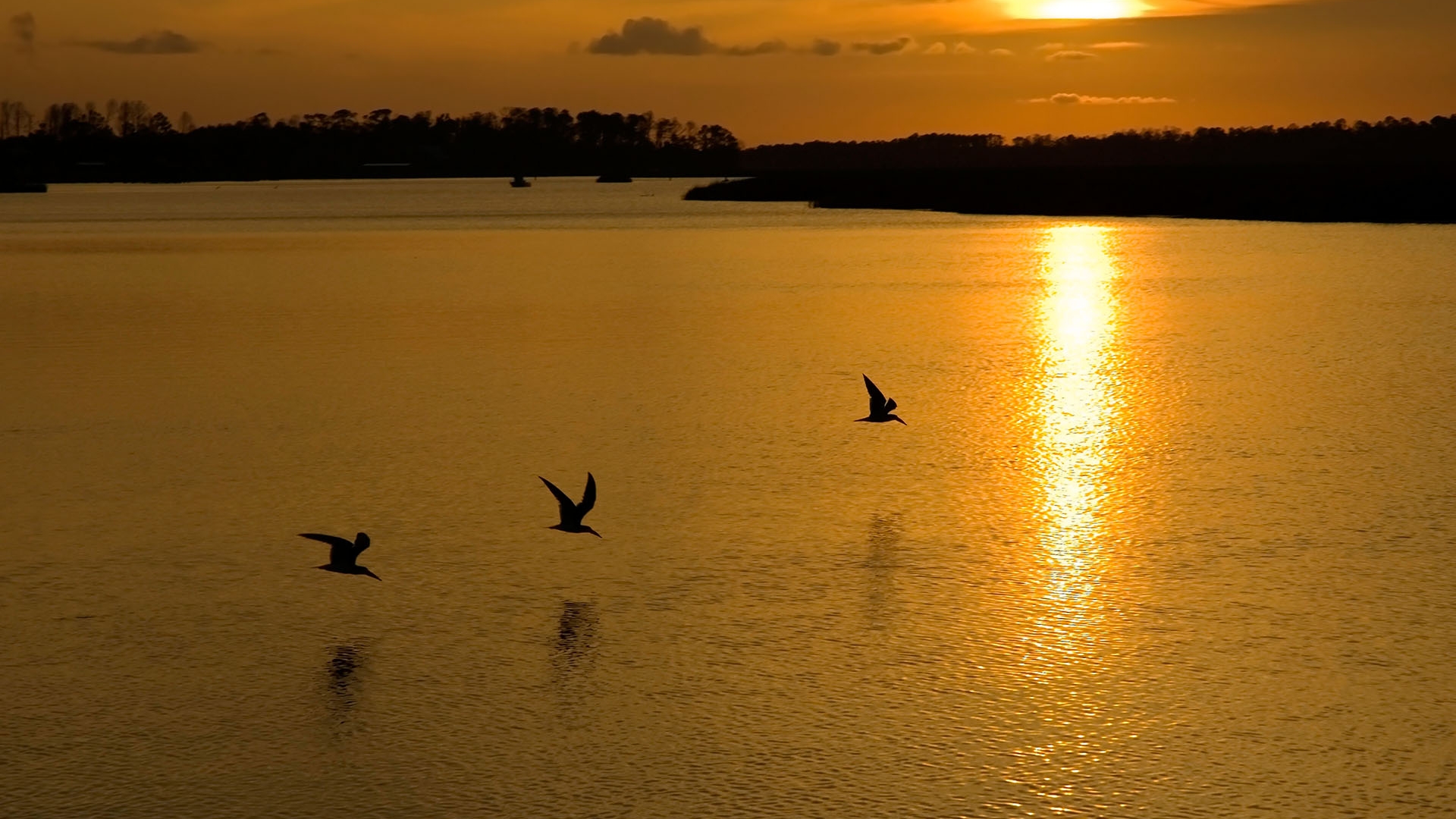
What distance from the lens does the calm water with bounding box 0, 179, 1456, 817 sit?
835 cm

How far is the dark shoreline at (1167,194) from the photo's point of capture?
3191 inches

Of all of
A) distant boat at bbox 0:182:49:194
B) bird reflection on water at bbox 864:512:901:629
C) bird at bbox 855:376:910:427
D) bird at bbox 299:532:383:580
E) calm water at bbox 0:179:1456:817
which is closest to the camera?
calm water at bbox 0:179:1456:817

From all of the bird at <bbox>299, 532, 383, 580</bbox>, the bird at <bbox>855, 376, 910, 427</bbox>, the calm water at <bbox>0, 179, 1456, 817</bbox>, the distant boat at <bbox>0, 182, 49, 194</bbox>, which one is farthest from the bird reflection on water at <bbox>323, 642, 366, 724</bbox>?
the distant boat at <bbox>0, 182, 49, 194</bbox>

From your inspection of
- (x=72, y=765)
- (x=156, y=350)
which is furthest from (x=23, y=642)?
(x=156, y=350)

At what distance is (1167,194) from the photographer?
107 metres

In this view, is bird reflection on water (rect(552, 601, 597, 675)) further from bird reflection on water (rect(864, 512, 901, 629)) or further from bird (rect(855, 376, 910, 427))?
bird (rect(855, 376, 910, 427))

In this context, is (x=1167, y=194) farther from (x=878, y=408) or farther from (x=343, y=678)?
(x=343, y=678)

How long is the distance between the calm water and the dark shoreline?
55562 mm

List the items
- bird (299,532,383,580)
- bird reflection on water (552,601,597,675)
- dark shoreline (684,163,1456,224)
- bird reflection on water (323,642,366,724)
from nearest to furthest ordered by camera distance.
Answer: bird reflection on water (323,642,366,724)
bird reflection on water (552,601,597,675)
bird (299,532,383,580)
dark shoreline (684,163,1456,224)

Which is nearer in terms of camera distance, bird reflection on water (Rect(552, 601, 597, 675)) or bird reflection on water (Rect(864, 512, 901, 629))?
bird reflection on water (Rect(552, 601, 597, 675))

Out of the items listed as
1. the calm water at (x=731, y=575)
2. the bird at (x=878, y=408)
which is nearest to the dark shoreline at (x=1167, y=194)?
the calm water at (x=731, y=575)

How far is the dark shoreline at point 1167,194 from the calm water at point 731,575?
5556 centimetres

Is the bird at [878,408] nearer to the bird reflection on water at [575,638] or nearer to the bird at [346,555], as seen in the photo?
the bird reflection on water at [575,638]

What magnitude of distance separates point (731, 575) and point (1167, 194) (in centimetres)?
10037
